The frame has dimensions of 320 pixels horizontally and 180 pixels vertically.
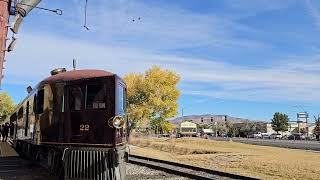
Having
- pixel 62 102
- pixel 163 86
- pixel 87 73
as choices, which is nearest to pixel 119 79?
pixel 87 73

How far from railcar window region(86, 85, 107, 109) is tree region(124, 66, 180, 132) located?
60.0 meters

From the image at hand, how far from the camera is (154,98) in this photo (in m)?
73.4

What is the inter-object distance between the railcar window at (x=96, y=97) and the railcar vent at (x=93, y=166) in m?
1.19

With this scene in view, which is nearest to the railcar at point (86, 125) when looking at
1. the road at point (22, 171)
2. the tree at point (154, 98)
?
the road at point (22, 171)

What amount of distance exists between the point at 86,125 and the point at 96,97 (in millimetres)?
753

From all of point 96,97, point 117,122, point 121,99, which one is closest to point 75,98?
point 96,97

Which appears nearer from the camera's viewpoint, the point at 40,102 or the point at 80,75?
the point at 80,75

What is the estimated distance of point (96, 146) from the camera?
39.0 ft

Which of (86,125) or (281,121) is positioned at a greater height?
(281,121)

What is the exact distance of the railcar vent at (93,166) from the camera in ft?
38.0

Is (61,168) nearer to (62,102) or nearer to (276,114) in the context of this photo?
(62,102)

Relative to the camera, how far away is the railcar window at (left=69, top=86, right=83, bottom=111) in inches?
488

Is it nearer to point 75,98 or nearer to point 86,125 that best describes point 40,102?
point 75,98

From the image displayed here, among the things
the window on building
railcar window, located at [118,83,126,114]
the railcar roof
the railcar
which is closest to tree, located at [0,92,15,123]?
the window on building
